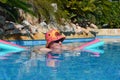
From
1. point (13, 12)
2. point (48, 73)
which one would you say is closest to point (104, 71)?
point (48, 73)

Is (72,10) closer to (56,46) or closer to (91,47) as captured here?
(91,47)

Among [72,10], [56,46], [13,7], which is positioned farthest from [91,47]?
[72,10]

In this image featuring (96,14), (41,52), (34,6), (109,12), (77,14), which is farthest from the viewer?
(109,12)

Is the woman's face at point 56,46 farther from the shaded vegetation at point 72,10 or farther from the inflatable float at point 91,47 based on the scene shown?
the shaded vegetation at point 72,10

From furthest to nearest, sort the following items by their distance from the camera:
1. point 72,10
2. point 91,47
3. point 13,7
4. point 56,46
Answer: point 72,10 → point 13,7 → point 91,47 → point 56,46

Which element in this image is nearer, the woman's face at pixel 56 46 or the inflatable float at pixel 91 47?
the woman's face at pixel 56 46

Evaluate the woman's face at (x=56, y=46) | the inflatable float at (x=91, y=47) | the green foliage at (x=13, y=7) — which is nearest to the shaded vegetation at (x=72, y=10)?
the green foliage at (x=13, y=7)

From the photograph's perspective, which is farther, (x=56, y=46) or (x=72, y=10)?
(x=72, y=10)

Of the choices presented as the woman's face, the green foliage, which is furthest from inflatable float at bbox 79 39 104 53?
the green foliage

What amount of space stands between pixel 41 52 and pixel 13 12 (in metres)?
4.99

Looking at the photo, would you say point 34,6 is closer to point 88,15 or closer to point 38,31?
point 38,31

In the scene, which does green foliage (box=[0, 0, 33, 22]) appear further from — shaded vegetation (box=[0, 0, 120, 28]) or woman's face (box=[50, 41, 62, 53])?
woman's face (box=[50, 41, 62, 53])

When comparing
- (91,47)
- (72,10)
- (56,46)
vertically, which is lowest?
(91,47)

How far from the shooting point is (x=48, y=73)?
736cm
